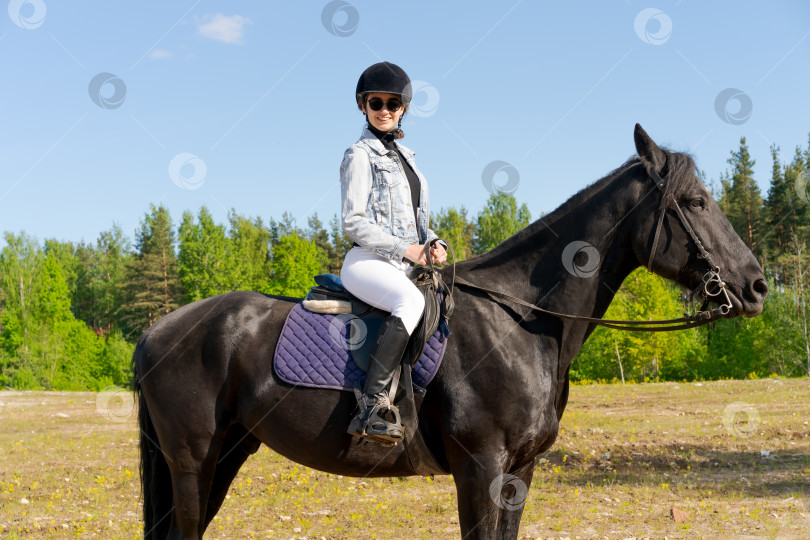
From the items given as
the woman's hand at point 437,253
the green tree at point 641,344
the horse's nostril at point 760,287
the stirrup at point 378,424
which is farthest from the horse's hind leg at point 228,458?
the green tree at point 641,344

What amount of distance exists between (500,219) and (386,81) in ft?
149

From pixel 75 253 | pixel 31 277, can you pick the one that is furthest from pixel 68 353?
pixel 75 253

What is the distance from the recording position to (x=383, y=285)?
397cm

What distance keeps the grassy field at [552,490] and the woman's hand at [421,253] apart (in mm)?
3835

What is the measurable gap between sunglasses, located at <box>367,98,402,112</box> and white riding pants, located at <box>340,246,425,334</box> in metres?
1.02

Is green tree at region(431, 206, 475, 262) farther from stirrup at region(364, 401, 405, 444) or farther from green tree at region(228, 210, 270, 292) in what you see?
stirrup at region(364, 401, 405, 444)

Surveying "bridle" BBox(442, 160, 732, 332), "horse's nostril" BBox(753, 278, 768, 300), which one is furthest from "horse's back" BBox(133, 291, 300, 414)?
"horse's nostril" BBox(753, 278, 768, 300)

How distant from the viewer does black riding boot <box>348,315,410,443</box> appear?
3.77m

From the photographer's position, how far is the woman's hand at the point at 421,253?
4.00 metres

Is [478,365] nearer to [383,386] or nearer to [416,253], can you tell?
[383,386]

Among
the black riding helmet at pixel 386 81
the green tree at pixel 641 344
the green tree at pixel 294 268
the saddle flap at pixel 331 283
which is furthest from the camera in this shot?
the green tree at pixel 294 268

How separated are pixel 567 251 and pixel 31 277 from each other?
54459 millimetres

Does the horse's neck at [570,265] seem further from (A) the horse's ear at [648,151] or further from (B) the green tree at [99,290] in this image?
(B) the green tree at [99,290]

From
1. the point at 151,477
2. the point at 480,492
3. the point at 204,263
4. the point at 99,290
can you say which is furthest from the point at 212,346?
the point at 99,290
